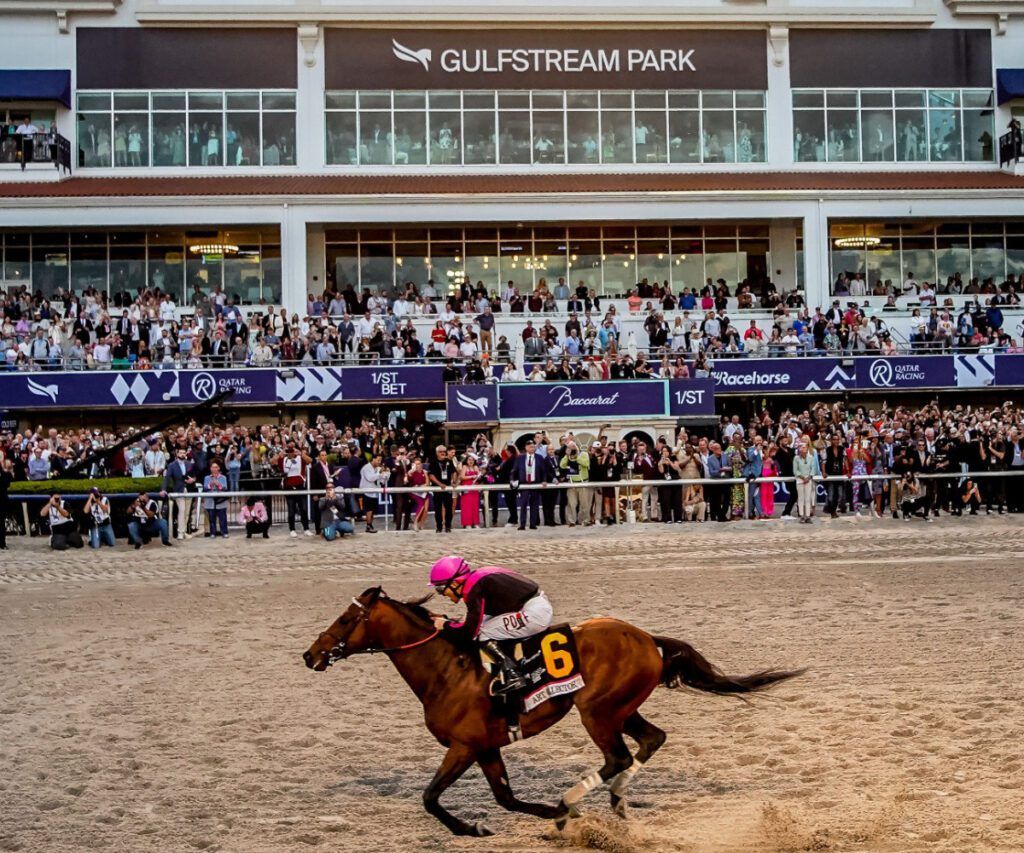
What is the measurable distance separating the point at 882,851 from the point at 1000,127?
39.6 metres

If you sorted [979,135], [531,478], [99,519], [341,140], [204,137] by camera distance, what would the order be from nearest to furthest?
[99,519]
[531,478]
[204,137]
[341,140]
[979,135]

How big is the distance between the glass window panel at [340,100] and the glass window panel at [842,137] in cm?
1597

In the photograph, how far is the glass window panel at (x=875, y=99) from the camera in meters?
41.7

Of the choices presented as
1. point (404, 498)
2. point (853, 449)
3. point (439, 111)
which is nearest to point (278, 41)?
point (439, 111)

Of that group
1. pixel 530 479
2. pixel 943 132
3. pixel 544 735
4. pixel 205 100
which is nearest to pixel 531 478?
pixel 530 479

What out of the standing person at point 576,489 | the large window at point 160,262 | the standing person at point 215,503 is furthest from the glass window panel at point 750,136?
the standing person at point 215,503

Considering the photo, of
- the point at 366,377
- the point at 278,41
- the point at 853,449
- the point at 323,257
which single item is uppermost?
the point at 278,41

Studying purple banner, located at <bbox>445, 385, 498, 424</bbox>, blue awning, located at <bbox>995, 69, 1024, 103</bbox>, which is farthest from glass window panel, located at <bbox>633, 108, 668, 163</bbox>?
purple banner, located at <bbox>445, 385, 498, 424</bbox>

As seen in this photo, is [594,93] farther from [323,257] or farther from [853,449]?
[853,449]

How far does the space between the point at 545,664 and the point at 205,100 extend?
35517 millimetres

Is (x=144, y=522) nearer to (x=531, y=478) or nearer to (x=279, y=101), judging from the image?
(x=531, y=478)

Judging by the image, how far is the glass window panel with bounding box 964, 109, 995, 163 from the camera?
42.0 m

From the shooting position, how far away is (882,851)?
7152 millimetres

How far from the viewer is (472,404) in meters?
28.2
